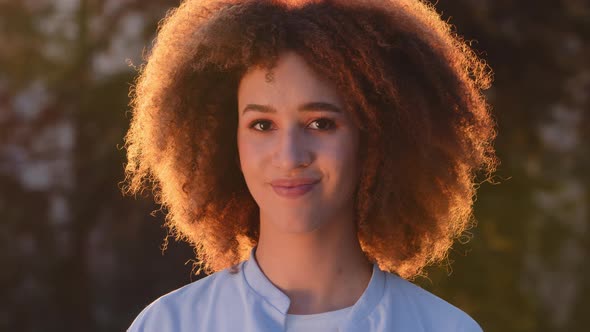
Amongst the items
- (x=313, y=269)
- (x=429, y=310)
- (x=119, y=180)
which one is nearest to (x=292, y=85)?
(x=313, y=269)

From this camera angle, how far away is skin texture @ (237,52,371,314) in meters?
3.46

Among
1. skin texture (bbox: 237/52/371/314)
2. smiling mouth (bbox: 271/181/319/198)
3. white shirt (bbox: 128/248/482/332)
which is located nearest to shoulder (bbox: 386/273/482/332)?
white shirt (bbox: 128/248/482/332)

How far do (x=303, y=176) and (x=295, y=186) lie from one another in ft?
0.14

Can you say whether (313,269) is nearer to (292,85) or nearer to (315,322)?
(315,322)

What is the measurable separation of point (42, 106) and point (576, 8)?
4.24m

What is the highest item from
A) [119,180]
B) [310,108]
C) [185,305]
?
[310,108]

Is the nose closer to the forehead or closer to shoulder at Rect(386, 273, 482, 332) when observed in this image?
the forehead

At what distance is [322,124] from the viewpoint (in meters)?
3.49

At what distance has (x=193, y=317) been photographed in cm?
361

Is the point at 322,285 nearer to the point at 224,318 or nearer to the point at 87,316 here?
the point at 224,318

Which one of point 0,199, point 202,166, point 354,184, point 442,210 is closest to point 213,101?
point 202,166

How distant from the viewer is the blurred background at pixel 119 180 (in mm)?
8352

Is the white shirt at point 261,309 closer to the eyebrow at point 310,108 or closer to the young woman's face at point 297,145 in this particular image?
the young woman's face at point 297,145

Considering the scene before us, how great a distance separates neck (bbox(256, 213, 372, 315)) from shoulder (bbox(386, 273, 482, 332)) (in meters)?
0.12
